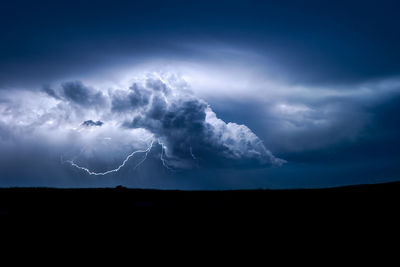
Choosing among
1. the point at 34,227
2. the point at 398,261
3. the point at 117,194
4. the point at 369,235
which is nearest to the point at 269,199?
the point at 369,235

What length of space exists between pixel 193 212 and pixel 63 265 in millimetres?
7434

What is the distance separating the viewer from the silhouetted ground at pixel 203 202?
18203 mm

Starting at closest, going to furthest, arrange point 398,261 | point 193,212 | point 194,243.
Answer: point 398,261, point 194,243, point 193,212

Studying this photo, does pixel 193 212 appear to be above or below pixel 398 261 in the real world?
above

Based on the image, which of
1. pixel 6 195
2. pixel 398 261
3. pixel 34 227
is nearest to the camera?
pixel 398 261

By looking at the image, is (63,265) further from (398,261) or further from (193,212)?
(398,261)

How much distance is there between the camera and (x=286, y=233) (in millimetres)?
15625

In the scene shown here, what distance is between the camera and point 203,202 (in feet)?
65.5

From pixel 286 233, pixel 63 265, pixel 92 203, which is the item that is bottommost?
pixel 63 265

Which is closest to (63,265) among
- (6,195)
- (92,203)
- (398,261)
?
A: (92,203)

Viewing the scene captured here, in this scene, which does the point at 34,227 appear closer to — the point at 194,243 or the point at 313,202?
the point at 194,243

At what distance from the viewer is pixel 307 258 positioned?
1359 cm

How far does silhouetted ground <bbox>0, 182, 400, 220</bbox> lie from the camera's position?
59.7 ft

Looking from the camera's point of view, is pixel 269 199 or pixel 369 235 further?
pixel 269 199
